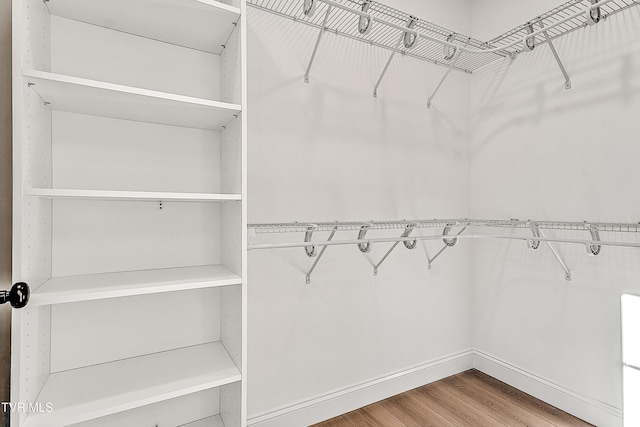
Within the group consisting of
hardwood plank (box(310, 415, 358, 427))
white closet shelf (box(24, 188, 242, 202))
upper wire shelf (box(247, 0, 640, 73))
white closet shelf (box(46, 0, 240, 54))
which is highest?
upper wire shelf (box(247, 0, 640, 73))

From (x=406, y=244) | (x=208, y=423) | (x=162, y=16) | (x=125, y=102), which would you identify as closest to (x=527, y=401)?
(x=406, y=244)

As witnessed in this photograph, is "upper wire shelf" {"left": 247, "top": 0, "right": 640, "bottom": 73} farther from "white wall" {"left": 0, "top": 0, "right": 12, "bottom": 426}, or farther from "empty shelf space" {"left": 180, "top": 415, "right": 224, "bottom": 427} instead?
"empty shelf space" {"left": 180, "top": 415, "right": 224, "bottom": 427}

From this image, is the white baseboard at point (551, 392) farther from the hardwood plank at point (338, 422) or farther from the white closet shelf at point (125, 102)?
the white closet shelf at point (125, 102)

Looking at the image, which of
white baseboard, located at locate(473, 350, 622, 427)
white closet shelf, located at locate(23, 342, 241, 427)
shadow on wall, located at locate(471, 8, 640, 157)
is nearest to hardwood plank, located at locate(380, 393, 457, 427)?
white baseboard, located at locate(473, 350, 622, 427)

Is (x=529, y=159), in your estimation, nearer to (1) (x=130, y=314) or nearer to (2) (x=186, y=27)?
(2) (x=186, y=27)

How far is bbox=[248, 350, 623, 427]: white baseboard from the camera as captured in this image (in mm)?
1772

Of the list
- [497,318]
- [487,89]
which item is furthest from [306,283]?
[487,89]

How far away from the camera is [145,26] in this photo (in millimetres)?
1263

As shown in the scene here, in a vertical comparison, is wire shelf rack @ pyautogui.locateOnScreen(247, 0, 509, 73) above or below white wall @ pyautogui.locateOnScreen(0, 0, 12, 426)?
above

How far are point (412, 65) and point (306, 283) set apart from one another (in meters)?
1.59

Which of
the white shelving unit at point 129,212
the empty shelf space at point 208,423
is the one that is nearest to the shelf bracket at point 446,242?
the white shelving unit at point 129,212

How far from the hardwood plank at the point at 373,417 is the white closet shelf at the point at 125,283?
1.25m

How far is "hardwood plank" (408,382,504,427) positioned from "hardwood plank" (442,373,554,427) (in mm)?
45

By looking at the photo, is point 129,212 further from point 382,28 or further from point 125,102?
point 382,28
